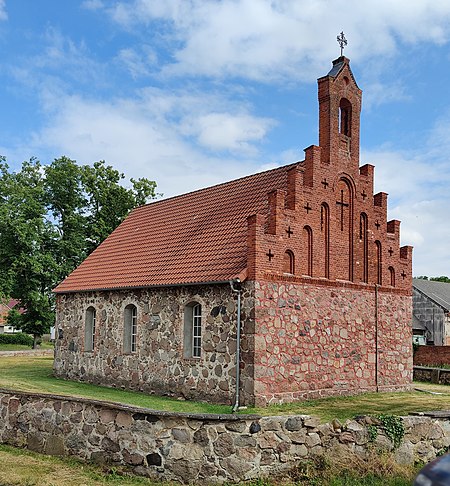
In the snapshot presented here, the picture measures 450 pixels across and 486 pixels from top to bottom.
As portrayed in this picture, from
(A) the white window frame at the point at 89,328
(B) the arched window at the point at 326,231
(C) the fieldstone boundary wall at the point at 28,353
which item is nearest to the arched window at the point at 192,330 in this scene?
(B) the arched window at the point at 326,231

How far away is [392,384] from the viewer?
21.8 metres

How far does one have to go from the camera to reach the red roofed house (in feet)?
56.6

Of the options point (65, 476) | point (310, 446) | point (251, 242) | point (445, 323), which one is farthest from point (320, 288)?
point (445, 323)

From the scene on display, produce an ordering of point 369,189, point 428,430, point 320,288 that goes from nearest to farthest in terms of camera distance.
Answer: point 428,430
point 320,288
point 369,189

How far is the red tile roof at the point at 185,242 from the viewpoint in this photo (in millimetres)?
18797

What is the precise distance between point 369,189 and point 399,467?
12496 mm

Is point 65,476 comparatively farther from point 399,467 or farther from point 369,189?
point 369,189

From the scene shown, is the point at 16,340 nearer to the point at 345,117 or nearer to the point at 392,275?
the point at 392,275

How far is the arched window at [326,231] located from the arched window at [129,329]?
693 centimetres

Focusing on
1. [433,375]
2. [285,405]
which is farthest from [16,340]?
[285,405]

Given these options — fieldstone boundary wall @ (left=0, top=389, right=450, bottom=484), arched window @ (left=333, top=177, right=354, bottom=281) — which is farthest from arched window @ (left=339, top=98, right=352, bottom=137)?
fieldstone boundary wall @ (left=0, top=389, right=450, bottom=484)

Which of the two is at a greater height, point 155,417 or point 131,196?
point 131,196

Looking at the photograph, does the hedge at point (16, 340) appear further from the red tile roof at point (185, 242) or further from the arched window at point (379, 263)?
the arched window at point (379, 263)

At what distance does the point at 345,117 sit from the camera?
21.4 meters
